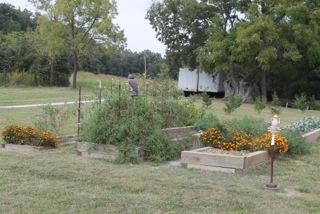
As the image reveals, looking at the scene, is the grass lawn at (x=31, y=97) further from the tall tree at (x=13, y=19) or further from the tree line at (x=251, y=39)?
the tall tree at (x=13, y=19)

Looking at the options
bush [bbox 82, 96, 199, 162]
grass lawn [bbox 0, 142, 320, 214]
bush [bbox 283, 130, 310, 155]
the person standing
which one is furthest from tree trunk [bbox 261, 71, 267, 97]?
grass lawn [bbox 0, 142, 320, 214]

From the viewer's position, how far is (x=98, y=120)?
10281 millimetres

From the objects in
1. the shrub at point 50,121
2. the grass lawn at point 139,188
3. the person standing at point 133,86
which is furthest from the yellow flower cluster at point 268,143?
the shrub at point 50,121

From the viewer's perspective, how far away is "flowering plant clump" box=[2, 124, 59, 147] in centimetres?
1068

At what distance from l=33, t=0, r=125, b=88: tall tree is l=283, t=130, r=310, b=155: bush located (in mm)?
32429

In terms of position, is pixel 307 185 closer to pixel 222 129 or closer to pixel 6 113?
pixel 222 129

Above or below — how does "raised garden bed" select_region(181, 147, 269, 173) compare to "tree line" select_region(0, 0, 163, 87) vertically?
below

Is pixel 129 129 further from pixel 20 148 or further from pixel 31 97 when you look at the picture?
pixel 31 97

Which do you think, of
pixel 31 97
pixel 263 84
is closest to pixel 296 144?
pixel 31 97

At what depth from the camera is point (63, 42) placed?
4250 cm

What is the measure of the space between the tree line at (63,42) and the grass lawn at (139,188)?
1175 inches

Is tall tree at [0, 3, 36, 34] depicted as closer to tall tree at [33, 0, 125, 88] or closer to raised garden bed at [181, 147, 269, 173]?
tall tree at [33, 0, 125, 88]

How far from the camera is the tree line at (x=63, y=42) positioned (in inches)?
1670

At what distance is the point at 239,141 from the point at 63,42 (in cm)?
3342
